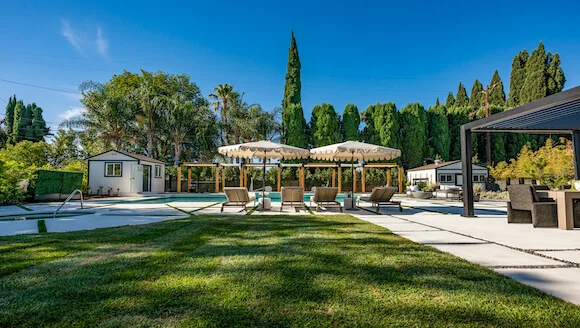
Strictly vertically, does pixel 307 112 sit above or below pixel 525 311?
above

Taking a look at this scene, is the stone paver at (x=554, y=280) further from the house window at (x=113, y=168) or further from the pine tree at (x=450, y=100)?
the pine tree at (x=450, y=100)

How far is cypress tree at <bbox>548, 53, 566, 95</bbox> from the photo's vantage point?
93.4 ft

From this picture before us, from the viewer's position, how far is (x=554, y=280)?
261 centimetres

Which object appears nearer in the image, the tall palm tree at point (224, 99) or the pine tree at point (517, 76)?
the tall palm tree at point (224, 99)

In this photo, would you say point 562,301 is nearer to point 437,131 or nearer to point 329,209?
point 329,209

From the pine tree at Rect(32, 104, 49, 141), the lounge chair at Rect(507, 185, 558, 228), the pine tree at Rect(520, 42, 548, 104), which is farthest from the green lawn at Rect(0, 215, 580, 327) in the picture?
the pine tree at Rect(32, 104, 49, 141)

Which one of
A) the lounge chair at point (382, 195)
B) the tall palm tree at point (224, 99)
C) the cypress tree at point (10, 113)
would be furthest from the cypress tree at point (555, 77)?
the cypress tree at point (10, 113)

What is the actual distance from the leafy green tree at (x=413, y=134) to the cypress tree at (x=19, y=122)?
4235 cm

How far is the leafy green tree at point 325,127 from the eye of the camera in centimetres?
2634

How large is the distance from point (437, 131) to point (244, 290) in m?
28.6

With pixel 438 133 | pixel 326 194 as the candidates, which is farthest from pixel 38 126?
pixel 438 133

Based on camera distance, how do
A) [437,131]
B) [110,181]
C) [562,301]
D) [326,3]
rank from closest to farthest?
[562,301]
[326,3]
[110,181]
[437,131]

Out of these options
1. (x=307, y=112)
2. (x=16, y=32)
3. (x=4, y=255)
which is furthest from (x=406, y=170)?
(x=16, y=32)

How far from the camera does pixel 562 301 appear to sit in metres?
2.08
